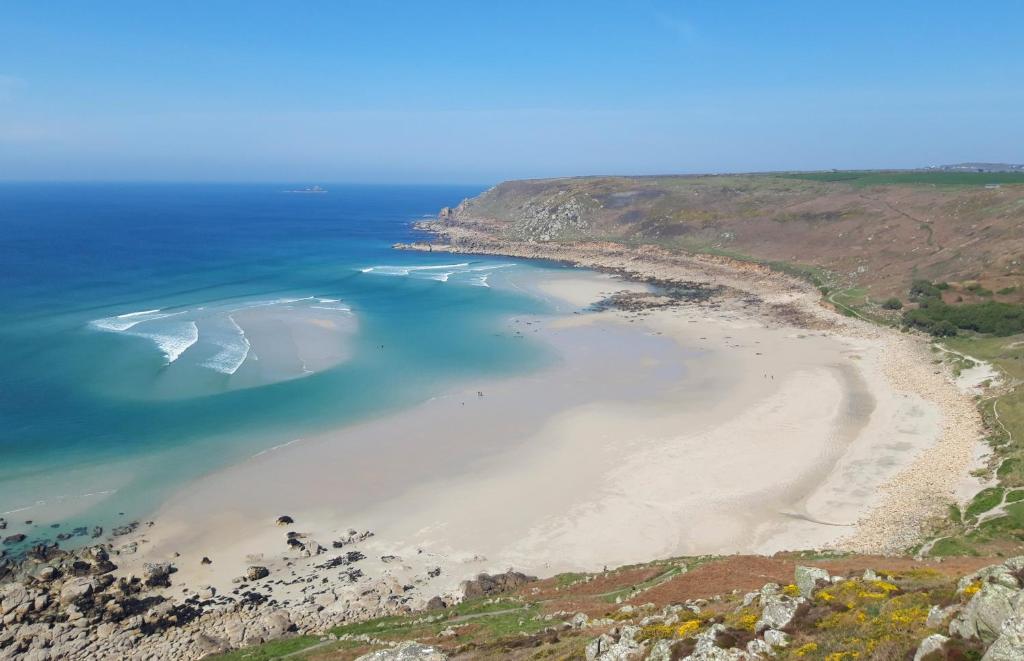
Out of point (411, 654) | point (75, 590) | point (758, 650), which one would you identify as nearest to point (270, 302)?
point (75, 590)

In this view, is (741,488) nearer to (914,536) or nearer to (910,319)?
(914,536)

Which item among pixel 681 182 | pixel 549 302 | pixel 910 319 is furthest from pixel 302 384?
pixel 681 182

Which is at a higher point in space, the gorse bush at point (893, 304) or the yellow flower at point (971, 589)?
the yellow flower at point (971, 589)

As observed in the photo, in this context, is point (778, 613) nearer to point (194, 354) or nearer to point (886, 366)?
point (886, 366)

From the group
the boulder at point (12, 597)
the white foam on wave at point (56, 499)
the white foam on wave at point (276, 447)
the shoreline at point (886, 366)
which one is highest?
the shoreline at point (886, 366)

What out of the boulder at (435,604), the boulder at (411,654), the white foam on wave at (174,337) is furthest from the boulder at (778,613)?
the white foam on wave at (174,337)

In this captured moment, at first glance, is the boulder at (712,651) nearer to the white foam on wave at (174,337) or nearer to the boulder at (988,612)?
the boulder at (988,612)
